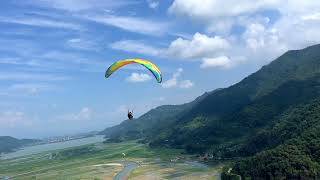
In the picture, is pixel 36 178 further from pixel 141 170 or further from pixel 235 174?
pixel 235 174

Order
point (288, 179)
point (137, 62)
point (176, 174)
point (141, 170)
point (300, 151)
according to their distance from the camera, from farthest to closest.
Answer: point (141, 170) < point (176, 174) < point (300, 151) < point (288, 179) < point (137, 62)

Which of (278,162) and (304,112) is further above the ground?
(304,112)

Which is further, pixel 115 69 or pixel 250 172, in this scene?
pixel 250 172

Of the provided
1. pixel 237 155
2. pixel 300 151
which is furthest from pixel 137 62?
pixel 237 155

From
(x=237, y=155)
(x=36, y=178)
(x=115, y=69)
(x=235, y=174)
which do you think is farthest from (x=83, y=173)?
(x=115, y=69)

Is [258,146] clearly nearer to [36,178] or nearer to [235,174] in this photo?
[235,174]

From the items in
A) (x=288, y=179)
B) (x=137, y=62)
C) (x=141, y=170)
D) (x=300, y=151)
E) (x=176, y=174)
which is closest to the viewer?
(x=137, y=62)
